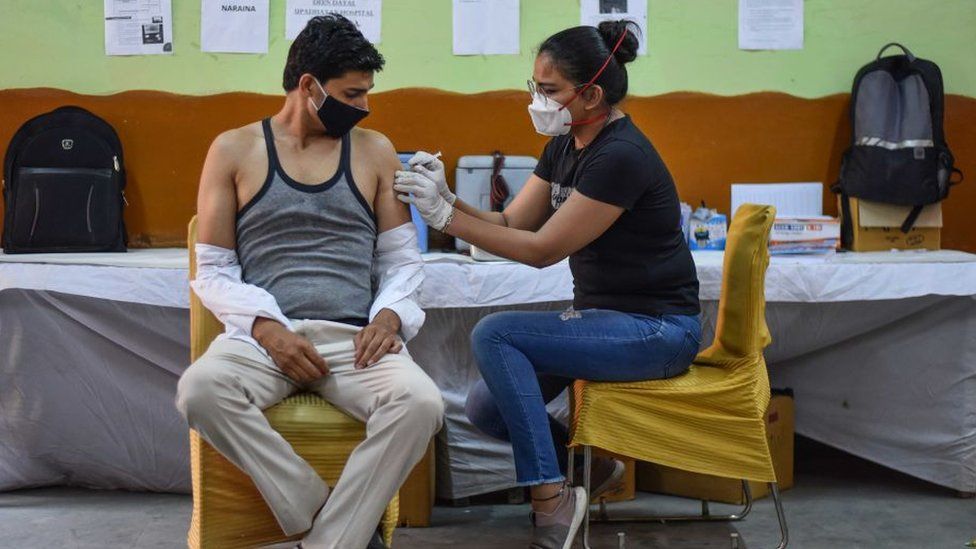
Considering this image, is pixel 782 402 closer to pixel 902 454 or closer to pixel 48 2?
pixel 902 454

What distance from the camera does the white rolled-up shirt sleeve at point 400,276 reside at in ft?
8.34

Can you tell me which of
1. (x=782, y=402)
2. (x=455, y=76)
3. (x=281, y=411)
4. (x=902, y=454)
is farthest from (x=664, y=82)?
(x=281, y=411)

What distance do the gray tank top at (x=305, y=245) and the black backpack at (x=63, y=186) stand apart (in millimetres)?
1182

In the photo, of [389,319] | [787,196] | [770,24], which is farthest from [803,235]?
[389,319]

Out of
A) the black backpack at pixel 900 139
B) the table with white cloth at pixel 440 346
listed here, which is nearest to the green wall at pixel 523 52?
the black backpack at pixel 900 139

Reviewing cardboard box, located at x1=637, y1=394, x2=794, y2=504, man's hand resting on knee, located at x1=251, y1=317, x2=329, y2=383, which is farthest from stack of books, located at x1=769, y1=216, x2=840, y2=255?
man's hand resting on knee, located at x1=251, y1=317, x2=329, y2=383

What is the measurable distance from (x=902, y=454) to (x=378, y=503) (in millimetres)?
1860

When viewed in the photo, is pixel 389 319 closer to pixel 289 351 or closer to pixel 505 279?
pixel 289 351

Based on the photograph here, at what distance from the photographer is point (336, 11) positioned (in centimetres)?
370

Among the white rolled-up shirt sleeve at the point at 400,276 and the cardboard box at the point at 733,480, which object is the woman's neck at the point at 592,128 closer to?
the white rolled-up shirt sleeve at the point at 400,276

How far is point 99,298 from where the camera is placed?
10.5ft

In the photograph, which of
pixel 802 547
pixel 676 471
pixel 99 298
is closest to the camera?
pixel 802 547

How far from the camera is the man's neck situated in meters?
2.61

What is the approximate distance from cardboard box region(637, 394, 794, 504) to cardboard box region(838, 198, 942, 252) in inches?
24.4
